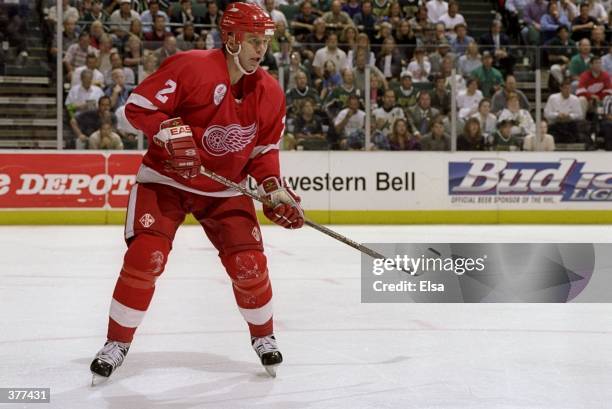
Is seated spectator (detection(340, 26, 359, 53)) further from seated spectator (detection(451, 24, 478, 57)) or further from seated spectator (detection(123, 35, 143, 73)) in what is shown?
seated spectator (detection(123, 35, 143, 73))

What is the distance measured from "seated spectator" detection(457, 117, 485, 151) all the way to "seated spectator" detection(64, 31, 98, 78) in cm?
417

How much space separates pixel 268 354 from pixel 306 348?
20.4 inches

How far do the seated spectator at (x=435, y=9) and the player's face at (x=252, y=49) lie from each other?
9469 mm

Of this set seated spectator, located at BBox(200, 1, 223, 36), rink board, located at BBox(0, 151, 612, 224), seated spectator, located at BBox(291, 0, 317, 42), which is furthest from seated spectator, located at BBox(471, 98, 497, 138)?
seated spectator, located at BBox(200, 1, 223, 36)

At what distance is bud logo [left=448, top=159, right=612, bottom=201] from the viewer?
1145 centimetres

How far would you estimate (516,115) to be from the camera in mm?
11289

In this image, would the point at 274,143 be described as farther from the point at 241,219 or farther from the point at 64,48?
the point at 64,48

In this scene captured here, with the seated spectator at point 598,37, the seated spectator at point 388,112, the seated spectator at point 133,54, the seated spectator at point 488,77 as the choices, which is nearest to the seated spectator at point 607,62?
the seated spectator at point 598,37

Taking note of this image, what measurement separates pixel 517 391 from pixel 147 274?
4.33ft

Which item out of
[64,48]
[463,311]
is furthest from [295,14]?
[463,311]

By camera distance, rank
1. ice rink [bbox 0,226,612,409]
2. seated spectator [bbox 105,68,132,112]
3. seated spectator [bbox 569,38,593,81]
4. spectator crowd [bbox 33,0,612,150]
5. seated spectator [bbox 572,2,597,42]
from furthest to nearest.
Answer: seated spectator [bbox 572,2,597,42] < seated spectator [bbox 569,38,593,81] < spectator crowd [bbox 33,0,612,150] < seated spectator [bbox 105,68,132,112] < ice rink [bbox 0,226,612,409]

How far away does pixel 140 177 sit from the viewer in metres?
3.70

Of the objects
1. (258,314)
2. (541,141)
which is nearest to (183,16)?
(541,141)

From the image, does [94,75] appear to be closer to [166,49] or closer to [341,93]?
[166,49]
